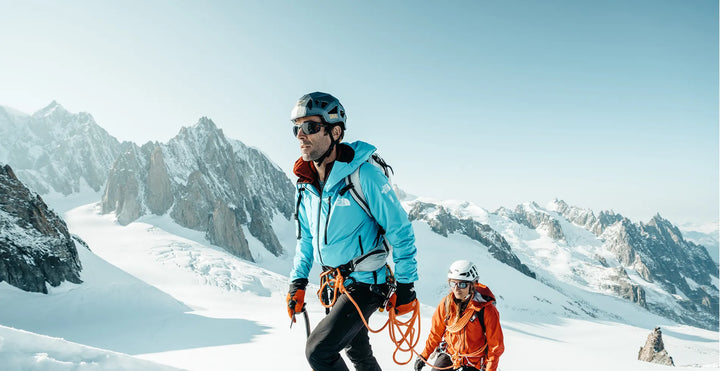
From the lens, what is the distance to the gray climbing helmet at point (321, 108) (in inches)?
155

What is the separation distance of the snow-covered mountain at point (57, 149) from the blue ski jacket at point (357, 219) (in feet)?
449

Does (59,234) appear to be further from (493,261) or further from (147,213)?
(493,261)

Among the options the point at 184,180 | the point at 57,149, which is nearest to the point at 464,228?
the point at 184,180

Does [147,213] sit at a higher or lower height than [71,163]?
lower

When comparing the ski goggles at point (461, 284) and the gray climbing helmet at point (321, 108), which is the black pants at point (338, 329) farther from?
the ski goggles at point (461, 284)

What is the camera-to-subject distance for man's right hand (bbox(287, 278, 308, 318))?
428cm

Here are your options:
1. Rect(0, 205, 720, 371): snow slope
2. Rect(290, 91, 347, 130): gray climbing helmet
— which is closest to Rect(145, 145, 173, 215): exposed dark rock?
Rect(0, 205, 720, 371): snow slope

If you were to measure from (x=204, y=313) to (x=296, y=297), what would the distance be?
24517 mm

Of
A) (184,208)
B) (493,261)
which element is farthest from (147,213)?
(493,261)

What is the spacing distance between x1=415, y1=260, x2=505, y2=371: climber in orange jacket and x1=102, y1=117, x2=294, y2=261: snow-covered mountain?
70619 mm

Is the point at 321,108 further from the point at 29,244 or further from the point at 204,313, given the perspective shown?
the point at 29,244

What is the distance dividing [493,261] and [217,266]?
362ft

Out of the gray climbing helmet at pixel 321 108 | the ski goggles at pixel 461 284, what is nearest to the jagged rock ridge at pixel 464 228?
the ski goggles at pixel 461 284

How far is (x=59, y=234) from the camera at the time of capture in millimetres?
27156
